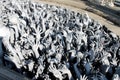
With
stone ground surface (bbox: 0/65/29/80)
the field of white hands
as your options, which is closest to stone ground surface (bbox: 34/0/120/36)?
the field of white hands

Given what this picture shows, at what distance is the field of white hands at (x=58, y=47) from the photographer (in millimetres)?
14188

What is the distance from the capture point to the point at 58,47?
16.2 m

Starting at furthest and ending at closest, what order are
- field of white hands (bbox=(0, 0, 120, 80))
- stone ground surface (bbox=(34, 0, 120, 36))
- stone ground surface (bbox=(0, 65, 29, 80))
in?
stone ground surface (bbox=(34, 0, 120, 36)) → stone ground surface (bbox=(0, 65, 29, 80)) → field of white hands (bbox=(0, 0, 120, 80))

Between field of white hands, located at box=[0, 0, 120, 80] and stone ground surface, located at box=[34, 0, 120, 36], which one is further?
stone ground surface, located at box=[34, 0, 120, 36]

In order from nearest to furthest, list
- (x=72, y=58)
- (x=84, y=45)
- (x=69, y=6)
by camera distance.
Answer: (x=72, y=58)
(x=84, y=45)
(x=69, y=6)

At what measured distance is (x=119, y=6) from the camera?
28.5 meters

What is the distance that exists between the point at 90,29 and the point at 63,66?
19.3 ft

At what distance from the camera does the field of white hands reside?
46.5 ft

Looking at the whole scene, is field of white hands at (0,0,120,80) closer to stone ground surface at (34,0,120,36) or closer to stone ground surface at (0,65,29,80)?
stone ground surface at (0,65,29,80)

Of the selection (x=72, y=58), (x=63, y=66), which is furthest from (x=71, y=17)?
(x=63, y=66)

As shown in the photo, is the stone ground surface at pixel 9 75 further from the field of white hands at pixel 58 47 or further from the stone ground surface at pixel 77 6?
the stone ground surface at pixel 77 6

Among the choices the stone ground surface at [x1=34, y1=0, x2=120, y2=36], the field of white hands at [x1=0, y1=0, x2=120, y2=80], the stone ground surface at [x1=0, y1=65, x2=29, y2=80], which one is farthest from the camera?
the stone ground surface at [x1=34, y1=0, x2=120, y2=36]

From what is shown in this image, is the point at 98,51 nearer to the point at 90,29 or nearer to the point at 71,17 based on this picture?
the point at 90,29

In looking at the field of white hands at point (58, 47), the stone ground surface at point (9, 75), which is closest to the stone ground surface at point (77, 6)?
the field of white hands at point (58, 47)
